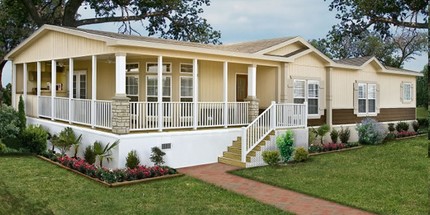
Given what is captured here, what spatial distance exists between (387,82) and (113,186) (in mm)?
16935

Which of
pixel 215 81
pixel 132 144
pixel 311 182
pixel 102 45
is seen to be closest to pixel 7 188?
pixel 132 144

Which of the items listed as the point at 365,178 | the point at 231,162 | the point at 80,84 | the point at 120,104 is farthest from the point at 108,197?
the point at 80,84

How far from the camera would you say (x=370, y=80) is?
1986 centimetres

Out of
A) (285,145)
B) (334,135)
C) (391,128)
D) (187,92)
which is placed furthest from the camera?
(391,128)

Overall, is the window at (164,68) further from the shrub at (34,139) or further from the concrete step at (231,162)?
the shrub at (34,139)

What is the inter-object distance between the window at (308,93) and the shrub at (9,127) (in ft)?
36.6

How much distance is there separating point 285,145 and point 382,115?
10712 millimetres

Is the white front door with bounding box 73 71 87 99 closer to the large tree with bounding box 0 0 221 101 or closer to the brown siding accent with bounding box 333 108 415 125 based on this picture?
the large tree with bounding box 0 0 221 101

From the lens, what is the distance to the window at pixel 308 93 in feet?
53.7

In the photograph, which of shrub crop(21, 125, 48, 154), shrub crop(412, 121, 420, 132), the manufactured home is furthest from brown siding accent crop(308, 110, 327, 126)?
shrub crop(21, 125, 48, 154)

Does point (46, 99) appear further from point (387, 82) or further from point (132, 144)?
point (387, 82)

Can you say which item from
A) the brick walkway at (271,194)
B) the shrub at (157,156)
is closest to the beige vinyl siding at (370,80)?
the brick walkway at (271,194)

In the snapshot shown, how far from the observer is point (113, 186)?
945cm

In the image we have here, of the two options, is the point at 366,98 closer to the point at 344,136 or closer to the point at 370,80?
the point at 370,80
